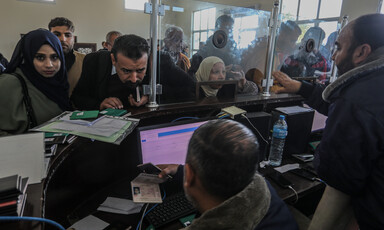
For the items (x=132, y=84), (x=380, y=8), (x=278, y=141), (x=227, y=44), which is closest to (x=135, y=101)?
(x=132, y=84)

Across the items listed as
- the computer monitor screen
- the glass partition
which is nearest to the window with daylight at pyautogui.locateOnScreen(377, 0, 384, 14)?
the glass partition

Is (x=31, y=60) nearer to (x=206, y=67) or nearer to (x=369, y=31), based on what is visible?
(x=206, y=67)

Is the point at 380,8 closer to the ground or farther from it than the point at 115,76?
farther from it

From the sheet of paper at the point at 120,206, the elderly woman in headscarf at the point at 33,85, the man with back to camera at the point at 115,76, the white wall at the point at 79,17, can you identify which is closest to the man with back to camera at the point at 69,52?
the man with back to camera at the point at 115,76

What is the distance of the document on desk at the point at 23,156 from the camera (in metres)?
0.69

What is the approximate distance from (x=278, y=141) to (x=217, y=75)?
61 centimetres

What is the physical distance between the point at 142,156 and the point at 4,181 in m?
0.60

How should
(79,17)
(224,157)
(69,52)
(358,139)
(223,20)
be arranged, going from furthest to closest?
(79,17), (69,52), (223,20), (358,139), (224,157)

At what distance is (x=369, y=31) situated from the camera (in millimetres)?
1018

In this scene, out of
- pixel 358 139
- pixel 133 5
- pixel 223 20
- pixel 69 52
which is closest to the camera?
pixel 358 139

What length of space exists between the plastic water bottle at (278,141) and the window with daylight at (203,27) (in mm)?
732

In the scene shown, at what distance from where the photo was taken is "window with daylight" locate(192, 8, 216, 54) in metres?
1.57

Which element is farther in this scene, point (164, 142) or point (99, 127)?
point (164, 142)

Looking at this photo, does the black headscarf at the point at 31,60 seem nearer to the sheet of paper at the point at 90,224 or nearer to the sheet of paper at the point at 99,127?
the sheet of paper at the point at 99,127
